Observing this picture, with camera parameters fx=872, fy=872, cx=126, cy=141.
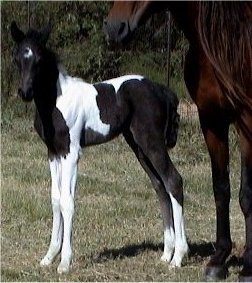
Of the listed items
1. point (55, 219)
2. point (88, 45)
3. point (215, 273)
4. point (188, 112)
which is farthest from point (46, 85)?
point (88, 45)

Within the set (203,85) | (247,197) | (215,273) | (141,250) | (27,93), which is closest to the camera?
(203,85)

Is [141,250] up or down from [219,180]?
down

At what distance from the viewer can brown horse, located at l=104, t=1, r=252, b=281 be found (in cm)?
500

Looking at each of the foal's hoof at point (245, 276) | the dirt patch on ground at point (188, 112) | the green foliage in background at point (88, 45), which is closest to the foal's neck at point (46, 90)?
the foal's hoof at point (245, 276)

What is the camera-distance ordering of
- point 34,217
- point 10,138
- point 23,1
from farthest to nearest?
point 23,1 < point 10,138 < point 34,217

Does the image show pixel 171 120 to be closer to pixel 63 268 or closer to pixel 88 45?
pixel 63 268

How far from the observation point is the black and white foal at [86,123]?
595cm

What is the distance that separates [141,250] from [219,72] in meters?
2.02

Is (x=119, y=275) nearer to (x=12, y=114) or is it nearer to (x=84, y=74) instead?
(x=12, y=114)

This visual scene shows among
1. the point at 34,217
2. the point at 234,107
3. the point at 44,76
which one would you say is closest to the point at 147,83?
the point at 44,76

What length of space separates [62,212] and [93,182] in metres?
3.33

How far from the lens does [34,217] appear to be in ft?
24.7

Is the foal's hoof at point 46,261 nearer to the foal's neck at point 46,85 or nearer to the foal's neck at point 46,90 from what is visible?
the foal's neck at point 46,90

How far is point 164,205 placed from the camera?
6.41 m
